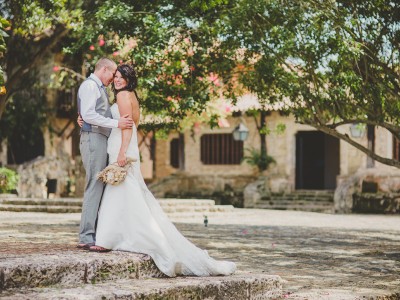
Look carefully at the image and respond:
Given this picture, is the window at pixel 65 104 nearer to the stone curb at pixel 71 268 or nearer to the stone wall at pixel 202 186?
the stone wall at pixel 202 186

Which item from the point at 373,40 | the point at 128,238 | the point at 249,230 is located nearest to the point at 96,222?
the point at 128,238

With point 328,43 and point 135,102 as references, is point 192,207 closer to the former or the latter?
point 328,43

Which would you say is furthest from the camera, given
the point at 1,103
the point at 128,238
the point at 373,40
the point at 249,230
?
the point at 1,103

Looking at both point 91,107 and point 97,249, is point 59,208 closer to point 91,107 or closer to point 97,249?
point 91,107

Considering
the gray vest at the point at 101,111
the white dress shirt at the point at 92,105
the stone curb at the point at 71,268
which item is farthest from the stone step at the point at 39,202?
the stone curb at the point at 71,268

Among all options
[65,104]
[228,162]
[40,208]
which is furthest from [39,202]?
[228,162]

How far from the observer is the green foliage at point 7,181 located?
22.2m

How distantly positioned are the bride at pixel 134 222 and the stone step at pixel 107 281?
14 cm

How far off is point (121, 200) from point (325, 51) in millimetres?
5554

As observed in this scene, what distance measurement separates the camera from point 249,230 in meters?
14.1

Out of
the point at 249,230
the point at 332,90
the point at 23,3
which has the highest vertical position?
the point at 23,3

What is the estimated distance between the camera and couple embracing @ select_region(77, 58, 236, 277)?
237 inches

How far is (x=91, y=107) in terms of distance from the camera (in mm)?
6273

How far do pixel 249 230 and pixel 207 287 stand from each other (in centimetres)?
865
